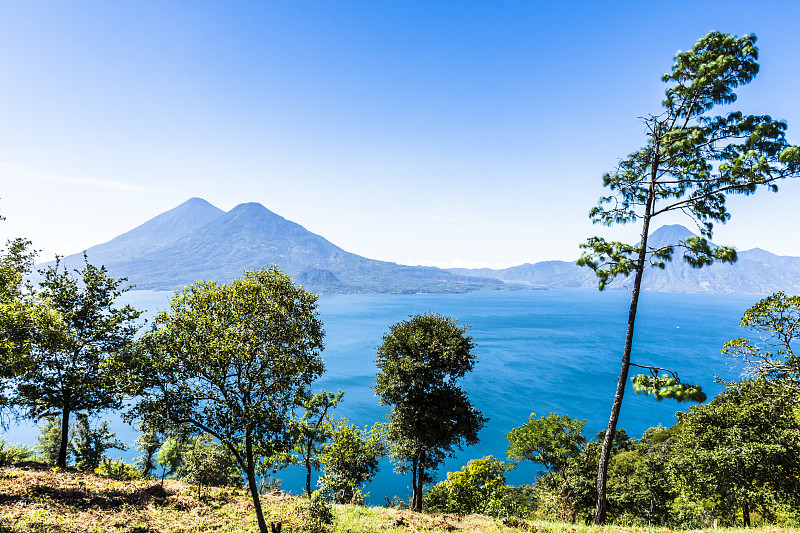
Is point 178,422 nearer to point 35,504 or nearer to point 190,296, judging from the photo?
point 190,296

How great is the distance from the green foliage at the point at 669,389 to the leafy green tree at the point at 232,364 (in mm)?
9932

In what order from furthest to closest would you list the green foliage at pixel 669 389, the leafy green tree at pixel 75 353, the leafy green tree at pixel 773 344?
the leafy green tree at pixel 75 353 < the leafy green tree at pixel 773 344 < the green foliage at pixel 669 389

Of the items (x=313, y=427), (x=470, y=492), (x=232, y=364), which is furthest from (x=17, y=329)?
(x=470, y=492)

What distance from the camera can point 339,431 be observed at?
2458 centimetres

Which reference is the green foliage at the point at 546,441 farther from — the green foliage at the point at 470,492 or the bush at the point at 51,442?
the bush at the point at 51,442

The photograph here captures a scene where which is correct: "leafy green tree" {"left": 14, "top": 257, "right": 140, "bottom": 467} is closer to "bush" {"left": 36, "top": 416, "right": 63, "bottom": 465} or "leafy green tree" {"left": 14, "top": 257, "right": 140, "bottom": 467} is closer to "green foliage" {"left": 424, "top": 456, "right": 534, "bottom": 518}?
"bush" {"left": 36, "top": 416, "right": 63, "bottom": 465}

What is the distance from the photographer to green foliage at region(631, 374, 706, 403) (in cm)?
870

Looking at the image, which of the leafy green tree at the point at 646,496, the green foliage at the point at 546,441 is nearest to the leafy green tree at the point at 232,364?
the green foliage at the point at 546,441

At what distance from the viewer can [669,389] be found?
29.5ft

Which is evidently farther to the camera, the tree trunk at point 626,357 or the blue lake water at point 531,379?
the blue lake water at point 531,379

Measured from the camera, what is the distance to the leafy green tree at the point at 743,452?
50.4 feet

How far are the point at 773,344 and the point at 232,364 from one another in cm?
1724

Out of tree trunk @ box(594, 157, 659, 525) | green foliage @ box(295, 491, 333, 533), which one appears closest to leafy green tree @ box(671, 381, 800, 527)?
tree trunk @ box(594, 157, 659, 525)

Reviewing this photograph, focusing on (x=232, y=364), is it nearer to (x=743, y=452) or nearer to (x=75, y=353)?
(x=75, y=353)
